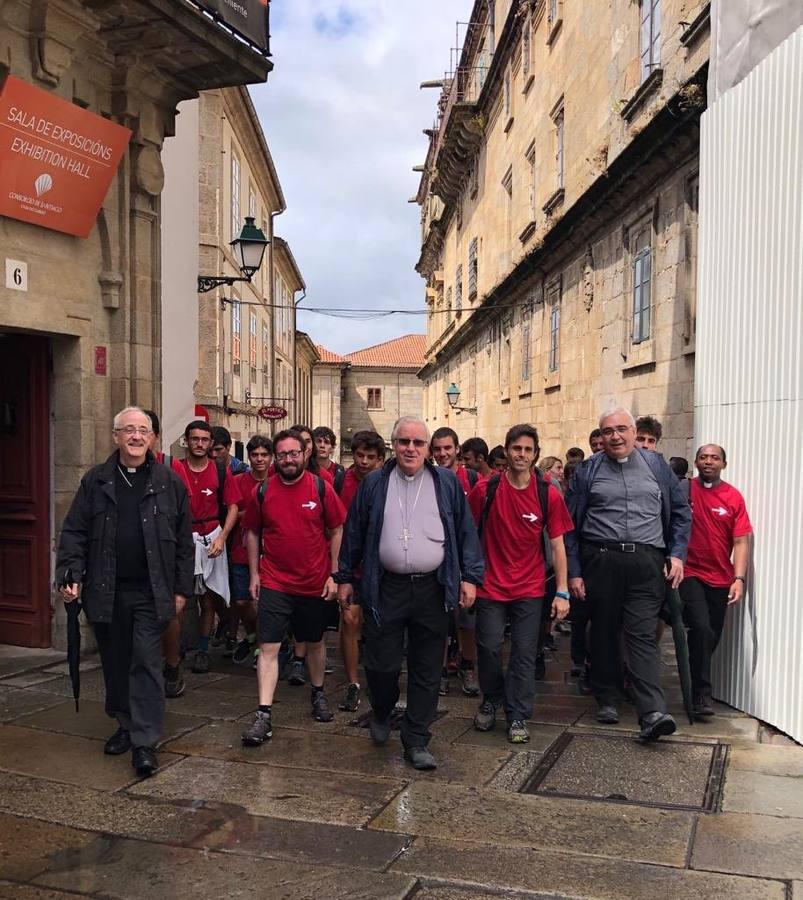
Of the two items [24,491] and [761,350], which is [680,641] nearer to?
[761,350]

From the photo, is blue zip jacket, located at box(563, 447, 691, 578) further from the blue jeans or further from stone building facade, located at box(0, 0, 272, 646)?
stone building facade, located at box(0, 0, 272, 646)

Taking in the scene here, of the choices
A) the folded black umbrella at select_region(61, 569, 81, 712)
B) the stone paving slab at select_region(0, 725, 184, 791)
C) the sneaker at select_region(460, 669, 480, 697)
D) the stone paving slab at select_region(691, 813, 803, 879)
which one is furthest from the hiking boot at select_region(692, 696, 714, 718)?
the folded black umbrella at select_region(61, 569, 81, 712)

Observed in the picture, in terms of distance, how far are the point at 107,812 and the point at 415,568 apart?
75.8 inches

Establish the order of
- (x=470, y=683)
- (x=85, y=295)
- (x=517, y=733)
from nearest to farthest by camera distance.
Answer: (x=517, y=733) → (x=470, y=683) → (x=85, y=295)

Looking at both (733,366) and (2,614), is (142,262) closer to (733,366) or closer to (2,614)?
(2,614)

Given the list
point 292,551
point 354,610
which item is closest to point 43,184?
point 292,551

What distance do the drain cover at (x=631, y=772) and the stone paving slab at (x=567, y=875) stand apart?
0.72 meters

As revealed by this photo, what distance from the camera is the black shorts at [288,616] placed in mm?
5449

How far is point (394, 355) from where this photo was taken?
75.9 m

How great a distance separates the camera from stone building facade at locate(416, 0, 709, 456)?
11617mm

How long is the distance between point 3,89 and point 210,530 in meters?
3.50

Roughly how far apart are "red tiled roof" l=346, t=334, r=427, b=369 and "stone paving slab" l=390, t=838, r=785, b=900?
230ft

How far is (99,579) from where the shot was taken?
487cm

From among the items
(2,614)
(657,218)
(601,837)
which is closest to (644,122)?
(657,218)
